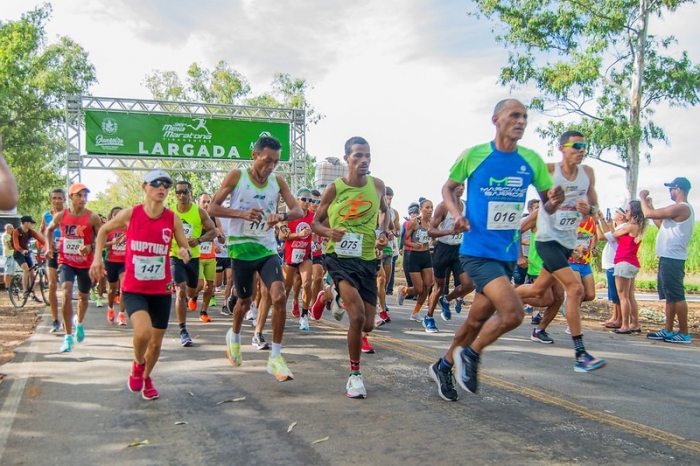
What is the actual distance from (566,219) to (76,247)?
602cm

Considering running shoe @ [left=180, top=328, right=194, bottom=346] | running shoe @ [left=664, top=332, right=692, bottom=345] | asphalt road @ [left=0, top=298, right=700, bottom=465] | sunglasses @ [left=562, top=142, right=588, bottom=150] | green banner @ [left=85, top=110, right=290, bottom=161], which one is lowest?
asphalt road @ [left=0, top=298, right=700, bottom=465]

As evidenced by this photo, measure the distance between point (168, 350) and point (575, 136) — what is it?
5.26 m

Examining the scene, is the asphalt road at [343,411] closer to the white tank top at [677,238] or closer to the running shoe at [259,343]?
the running shoe at [259,343]

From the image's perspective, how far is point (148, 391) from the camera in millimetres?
5094

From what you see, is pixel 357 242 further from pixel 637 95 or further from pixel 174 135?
pixel 637 95

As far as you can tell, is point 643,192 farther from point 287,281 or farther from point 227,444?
point 227,444

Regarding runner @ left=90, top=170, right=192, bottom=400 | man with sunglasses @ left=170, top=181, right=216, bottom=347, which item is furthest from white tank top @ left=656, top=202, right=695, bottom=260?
runner @ left=90, top=170, right=192, bottom=400

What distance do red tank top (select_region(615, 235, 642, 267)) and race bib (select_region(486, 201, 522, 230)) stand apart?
558cm

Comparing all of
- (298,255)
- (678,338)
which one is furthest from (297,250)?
(678,338)

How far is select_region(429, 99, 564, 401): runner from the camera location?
4.82 metres

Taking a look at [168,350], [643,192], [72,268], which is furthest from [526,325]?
[72,268]

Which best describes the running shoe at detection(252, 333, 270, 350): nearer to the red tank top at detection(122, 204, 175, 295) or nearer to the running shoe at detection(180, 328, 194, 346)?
the running shoe at detection(180, 328, 194, 346)

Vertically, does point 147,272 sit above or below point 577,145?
below

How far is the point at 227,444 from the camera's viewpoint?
12.8 feet
